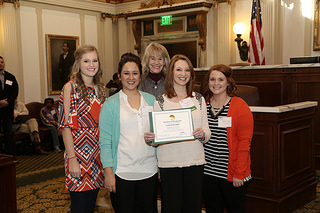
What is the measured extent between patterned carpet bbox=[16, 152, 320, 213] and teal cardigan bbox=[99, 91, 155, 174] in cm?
182

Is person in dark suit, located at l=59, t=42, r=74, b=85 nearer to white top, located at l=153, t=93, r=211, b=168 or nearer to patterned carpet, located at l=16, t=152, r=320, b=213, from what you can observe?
patterned carpet, located at l=16, t=152, r=320, b=213

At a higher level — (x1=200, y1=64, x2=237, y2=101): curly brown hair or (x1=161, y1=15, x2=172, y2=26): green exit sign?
(x1=161, y1=15, x2=172, y2=26): green exit sign

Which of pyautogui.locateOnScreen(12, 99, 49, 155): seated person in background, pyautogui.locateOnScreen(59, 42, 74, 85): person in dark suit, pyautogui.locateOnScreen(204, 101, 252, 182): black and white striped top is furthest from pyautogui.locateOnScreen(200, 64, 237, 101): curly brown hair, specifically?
pyautogui.locateOnScreen(59, 42, 74, 85): person in dark suit

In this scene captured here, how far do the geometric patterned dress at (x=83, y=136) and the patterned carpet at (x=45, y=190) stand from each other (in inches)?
66.2

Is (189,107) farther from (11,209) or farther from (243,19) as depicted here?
(243,19)

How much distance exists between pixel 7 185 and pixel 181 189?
5.80ft

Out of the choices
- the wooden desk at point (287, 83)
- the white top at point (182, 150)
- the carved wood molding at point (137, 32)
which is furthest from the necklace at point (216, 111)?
the carved wood molding at point (137, 32)

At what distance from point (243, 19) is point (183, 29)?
176cm

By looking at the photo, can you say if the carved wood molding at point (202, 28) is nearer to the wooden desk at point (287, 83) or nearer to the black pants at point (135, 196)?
the wooden desk at point (287, 83)

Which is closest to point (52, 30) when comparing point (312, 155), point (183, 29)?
point (183, 29)

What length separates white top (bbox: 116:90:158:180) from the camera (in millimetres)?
2266

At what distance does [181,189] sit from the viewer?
2.38 metres

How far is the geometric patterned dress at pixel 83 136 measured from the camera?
2291 mm

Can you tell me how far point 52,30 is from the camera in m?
9.23
